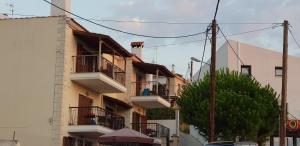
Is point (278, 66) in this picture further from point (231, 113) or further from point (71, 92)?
point (71, 92)

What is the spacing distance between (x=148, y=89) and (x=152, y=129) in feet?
9.44

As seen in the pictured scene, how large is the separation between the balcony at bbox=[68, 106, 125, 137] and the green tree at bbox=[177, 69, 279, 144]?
24.6ft

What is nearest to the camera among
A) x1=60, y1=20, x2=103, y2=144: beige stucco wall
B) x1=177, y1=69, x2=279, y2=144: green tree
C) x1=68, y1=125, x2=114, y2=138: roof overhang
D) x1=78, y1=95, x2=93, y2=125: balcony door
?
x1=60, y1=20, x2=103, y2=144: beige stucco wall

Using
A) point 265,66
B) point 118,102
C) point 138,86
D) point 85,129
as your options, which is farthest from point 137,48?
point 85,129

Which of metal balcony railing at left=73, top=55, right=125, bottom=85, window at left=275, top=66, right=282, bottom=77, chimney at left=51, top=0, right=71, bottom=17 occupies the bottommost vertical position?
metal balcony railing at left=73, top=55, right=125, bottom=85

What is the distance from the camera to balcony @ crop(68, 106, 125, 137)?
3000 centimetres

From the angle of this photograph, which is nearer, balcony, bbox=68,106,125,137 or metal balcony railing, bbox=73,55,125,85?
balcony, bbox=68,106,125,137

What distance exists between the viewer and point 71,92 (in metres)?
30.3

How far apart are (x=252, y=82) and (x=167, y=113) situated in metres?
25.5

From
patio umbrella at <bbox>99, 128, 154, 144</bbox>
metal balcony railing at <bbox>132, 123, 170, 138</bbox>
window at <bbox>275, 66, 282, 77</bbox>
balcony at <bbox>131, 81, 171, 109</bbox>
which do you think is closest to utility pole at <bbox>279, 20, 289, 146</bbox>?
patio umbrella at <bbox>99, 128, 154, 144</bbox>

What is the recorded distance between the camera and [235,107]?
36.6 meters

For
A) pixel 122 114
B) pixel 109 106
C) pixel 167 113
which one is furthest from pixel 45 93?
pixel 167 113

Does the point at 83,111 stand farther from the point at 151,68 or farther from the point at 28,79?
the point at 151,68

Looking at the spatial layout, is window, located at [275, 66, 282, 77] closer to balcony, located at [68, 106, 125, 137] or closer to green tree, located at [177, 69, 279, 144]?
green tree, located at [177, 69, 279, 144]
